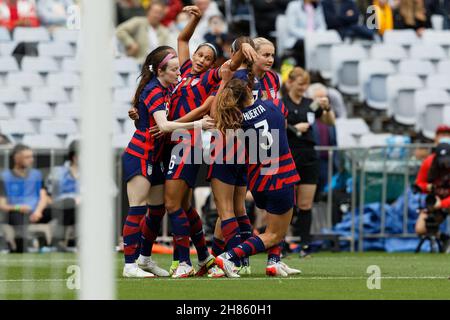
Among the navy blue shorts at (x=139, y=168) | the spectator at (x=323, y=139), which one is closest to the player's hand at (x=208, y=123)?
the navy blue shorts at (x=139, y=168)

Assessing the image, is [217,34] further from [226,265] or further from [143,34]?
[226,265]

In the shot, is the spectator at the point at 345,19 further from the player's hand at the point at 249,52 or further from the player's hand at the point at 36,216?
the player's hand at the point at 249,52

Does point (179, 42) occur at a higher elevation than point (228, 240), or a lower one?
higher

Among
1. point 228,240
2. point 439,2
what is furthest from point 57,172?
point 439,2

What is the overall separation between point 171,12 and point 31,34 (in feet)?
8.95

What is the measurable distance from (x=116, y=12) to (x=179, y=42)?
10.2 m

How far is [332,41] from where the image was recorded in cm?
2220

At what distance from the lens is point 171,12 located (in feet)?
76.2

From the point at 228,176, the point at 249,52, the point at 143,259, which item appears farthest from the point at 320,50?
the point at 249,52

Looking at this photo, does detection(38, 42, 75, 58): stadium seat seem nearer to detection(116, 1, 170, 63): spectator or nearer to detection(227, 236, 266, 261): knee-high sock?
detection(116, 1, 170, 63): spectator

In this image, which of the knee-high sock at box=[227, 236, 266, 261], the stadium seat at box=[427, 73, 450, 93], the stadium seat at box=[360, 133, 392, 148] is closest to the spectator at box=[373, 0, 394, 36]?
the stadium seat at box=[427, 73, 450, 93]

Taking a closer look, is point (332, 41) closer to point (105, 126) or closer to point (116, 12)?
point (116, 12)

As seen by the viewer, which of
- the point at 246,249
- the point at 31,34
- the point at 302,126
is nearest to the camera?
the point at 246,249

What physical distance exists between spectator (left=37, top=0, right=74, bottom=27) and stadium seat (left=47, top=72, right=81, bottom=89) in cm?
176
